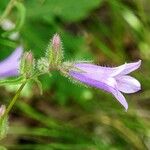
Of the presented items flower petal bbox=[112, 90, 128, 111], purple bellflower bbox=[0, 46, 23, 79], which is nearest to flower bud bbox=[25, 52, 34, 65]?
flower petal bbox=[112, 90, 128, 111]

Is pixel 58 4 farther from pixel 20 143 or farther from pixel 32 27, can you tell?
pixel 20 143

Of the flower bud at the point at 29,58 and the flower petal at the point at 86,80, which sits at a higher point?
the flower bud at the point at 29,58

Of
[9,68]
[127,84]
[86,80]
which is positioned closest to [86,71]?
[86,80]

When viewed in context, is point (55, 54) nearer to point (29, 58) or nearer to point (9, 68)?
point (29, 58)

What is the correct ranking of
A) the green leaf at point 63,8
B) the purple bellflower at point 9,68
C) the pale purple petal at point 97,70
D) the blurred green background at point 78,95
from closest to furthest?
the pale purple petal at point 97,70 < the purple bellflower at point 9,68 < the blurred green background at point 78,95 < the green leaf at point 63,8

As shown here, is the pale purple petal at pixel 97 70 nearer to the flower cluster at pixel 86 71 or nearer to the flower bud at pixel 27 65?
the flower cluster at pixel 86 71

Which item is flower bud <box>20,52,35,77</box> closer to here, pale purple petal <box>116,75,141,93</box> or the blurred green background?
pale purple petal <box>116,75,141,93</box>

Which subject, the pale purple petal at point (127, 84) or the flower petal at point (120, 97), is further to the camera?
the pale purple petal at point (127, 84)

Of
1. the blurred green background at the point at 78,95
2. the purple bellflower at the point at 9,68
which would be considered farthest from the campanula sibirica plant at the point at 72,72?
the blurred green background at the point at 78,95
